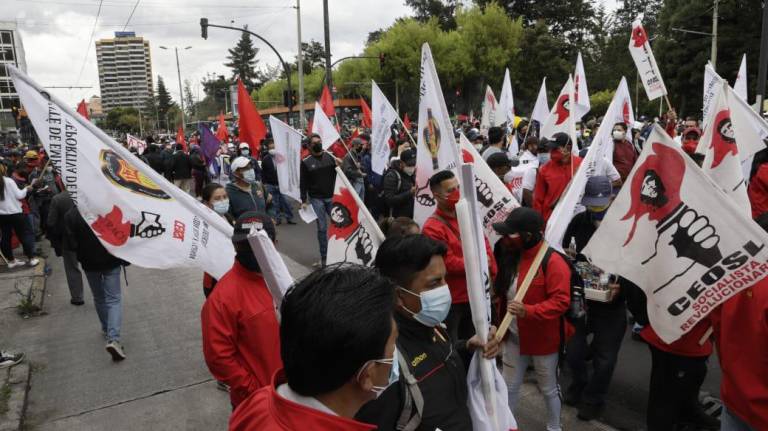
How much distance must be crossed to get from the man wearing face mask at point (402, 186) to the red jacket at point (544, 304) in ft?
12.2

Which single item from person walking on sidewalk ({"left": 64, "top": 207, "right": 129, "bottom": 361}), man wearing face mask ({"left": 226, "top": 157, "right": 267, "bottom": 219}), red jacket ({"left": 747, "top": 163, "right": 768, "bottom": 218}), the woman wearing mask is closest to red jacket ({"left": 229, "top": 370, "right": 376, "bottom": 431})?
person walking on sidewalk ({"left": 64, "top": 207, "right": 129, "bottom": 361})

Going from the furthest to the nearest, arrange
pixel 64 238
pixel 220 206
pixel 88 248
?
1. pixel 64 238
2. pixel 88 248
3. pixel 220 206

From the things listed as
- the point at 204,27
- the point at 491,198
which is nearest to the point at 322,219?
the point at 491,198

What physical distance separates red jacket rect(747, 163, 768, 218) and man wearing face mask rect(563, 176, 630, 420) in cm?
189

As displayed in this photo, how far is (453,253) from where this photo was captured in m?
3.98

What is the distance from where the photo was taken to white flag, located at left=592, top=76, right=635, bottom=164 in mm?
3992

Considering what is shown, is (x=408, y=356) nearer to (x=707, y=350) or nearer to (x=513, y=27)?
(x=707, y=350)

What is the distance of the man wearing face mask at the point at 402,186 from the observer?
718 cm

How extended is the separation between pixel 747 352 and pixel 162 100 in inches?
5071

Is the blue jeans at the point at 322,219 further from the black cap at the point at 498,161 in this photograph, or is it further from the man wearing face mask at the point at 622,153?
the man wearing face mask at the point at 622,153

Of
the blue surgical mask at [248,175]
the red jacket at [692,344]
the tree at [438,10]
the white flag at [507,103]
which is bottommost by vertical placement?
the red jacket at [692,344]

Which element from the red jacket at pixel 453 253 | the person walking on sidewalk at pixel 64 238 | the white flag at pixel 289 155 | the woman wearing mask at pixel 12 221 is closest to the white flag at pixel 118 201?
the red jacket at pixel 453 253

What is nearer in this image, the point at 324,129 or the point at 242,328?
the point at 242,328

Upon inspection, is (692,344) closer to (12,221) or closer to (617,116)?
(617,116)
